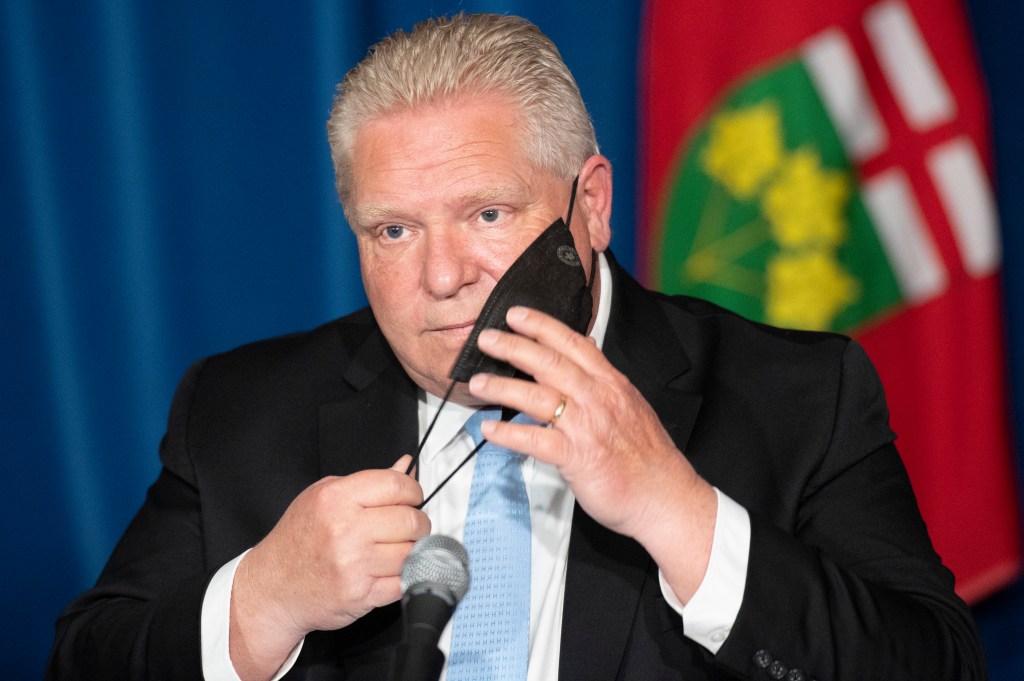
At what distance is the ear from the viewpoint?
1.85 m

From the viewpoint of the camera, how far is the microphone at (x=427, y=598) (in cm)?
111

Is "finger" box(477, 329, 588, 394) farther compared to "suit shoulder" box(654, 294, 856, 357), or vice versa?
"suit shoulder" box(654, 294, 856, 357)

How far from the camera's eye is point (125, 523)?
2.82 metres

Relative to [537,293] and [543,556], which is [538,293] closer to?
[537,293]

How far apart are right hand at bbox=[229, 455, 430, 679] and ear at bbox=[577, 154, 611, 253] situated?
555 millimetres

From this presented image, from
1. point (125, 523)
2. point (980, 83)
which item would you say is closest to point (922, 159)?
point (980, 83)

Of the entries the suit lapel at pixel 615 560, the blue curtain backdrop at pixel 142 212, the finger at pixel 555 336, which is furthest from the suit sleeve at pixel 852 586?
the blue curtain backdrop at pixel 142 212

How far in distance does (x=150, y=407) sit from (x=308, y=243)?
1.80 ft

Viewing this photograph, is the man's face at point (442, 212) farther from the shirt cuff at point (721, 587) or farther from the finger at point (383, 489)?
the shirt cuff at point (721, 587)

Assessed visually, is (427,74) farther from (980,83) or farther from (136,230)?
(980,83)

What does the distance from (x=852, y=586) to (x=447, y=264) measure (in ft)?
2.28

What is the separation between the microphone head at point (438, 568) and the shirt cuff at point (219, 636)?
48 cm

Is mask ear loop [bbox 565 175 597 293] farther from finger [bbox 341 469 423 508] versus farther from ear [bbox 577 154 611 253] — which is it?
finger [bbox 341 469 423 508]

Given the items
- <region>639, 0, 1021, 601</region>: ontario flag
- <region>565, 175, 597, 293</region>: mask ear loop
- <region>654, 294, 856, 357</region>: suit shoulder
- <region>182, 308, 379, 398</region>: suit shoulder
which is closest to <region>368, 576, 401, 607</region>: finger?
<region>565, 175, 597, 293</region>: mask ear loop
